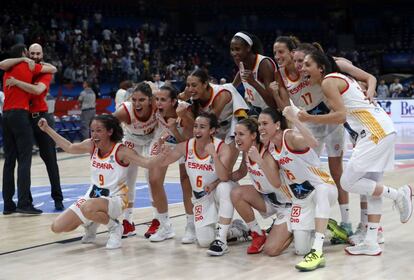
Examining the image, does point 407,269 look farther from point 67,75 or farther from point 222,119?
point 67,75

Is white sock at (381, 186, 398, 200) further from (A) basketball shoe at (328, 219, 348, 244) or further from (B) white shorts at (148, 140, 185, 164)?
(B) white shorts at (148, 140, 185, 164)

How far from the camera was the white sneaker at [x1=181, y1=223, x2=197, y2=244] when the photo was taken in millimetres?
5750

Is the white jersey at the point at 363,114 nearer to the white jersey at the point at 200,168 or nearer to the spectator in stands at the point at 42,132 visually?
the white jersey at the point at 200,168

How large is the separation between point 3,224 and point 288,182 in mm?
3089

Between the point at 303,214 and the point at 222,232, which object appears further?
the point at 222,232

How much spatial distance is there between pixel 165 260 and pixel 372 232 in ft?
5.21

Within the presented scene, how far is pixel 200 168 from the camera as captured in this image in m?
5.62

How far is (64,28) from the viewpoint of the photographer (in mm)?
22203

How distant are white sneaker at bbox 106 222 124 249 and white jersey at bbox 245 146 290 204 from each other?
1203 millimetres

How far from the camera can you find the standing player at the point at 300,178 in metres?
5.10

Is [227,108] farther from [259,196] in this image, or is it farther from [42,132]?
[42,132]

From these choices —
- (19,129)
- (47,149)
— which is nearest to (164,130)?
(47,149)

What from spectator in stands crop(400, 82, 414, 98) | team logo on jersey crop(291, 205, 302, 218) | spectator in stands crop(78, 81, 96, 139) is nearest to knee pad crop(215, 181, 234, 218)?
team logo on jersey crop(291, 205, 302, 218)

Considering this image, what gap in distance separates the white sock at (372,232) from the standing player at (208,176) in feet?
3.49
